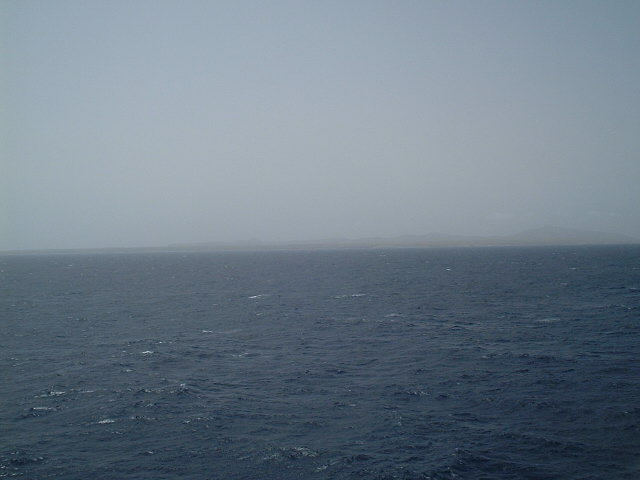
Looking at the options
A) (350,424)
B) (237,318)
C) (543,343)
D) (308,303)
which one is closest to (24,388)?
(350,424)

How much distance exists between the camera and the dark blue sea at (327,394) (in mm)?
26641

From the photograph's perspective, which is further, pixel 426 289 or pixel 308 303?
pixel 426 289

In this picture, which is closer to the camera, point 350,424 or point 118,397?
point 350,424

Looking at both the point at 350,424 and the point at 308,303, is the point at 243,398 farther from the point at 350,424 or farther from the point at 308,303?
the point at 308,303

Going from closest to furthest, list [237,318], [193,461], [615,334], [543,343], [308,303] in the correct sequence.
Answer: [193,461]
[543,343]
[615,334]
[237,318]
[308,303]

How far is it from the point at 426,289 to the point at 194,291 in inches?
1991

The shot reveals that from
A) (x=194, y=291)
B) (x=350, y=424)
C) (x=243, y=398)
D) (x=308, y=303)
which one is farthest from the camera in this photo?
(x=194, y=291)

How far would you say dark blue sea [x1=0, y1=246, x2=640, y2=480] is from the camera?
26641mm

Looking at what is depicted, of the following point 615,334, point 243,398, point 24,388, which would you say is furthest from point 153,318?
point 615,334

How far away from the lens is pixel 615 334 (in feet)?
181

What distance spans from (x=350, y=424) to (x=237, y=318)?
44194 millimetres

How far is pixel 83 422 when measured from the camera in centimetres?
3281

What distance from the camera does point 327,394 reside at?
37.2 meters

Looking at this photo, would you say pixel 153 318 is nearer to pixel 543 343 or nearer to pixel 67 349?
pixel 67 349
